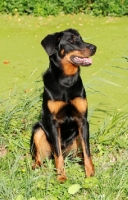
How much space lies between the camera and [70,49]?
412 centimetres

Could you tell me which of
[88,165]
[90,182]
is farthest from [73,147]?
[90,182]

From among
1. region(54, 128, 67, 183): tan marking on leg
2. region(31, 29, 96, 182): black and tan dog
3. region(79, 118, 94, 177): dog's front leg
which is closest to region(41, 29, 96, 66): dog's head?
region(31, 29, 96, 182): black and tan dog

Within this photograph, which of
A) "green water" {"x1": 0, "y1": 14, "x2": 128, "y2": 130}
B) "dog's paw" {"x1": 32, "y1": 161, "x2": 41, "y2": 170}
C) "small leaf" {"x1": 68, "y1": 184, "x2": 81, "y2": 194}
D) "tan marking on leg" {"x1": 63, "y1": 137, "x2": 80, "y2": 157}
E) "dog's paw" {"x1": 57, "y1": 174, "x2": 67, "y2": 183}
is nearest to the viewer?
"small leaf" {"x1": 68, "y1": 184, "x2": 81, "y2": 194}

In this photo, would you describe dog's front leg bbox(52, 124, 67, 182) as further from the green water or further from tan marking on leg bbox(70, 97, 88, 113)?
the green water

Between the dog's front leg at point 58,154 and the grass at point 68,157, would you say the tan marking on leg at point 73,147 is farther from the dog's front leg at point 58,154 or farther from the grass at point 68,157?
the dog's front leg at point 58,154

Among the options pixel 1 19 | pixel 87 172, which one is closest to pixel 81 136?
pixel 87 172

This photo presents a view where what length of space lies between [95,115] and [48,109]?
4.76ft

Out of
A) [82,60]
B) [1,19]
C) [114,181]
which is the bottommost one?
[1,19]

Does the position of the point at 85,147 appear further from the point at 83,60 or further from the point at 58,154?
the point at 83,60

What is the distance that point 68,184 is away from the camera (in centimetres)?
399

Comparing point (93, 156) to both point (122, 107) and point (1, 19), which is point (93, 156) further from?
point (1, 19)

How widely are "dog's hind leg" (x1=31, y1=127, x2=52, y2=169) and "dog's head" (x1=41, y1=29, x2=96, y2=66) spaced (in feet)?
2.50

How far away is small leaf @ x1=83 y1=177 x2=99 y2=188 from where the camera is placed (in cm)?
385

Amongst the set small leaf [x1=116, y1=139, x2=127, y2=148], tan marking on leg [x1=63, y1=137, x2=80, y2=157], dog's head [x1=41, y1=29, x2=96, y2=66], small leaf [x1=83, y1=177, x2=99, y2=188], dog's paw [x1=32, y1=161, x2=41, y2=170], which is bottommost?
dog's paw [x1=32, y1=161, x2=41, y2=170]
